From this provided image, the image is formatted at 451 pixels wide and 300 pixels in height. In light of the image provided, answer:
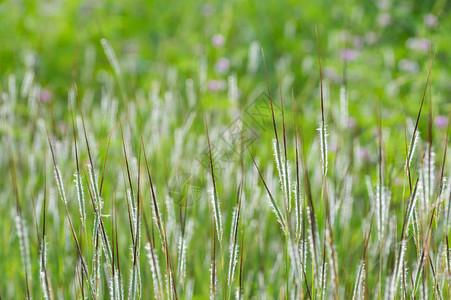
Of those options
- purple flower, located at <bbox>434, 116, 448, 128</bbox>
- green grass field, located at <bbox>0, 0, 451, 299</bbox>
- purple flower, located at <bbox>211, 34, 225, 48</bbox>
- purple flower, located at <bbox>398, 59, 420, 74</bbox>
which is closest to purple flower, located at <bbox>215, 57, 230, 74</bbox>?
green grass field, located at <bbox>0, 0, 451, 299</bbox>

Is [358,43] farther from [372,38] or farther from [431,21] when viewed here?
[431,21]

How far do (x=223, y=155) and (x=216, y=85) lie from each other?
0.92m

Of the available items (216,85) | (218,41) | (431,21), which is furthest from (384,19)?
(216,85)

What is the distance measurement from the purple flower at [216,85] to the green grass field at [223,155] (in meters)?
0.01

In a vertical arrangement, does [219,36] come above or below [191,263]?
above

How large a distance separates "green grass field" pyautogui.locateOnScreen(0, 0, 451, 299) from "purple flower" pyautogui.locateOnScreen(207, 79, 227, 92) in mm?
12

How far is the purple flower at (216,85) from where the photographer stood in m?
2.04

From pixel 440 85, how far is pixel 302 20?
4.37 feet

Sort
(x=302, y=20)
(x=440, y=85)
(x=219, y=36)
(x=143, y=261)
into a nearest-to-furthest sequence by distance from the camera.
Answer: (x=143, y=261), (x=440, y=85), (x=219, y=36), (x=302, y=20)

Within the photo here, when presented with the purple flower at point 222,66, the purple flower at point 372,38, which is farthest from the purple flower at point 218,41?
the purple flower at point 372,38

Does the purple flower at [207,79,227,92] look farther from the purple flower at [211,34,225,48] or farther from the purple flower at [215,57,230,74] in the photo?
the purple flower at [211,34,225,48]

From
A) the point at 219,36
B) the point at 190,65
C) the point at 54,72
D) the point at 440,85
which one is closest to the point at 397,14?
the point at 440,85

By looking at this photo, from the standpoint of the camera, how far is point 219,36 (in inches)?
91.8

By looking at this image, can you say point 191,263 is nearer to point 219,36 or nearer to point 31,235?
point 31,235
